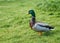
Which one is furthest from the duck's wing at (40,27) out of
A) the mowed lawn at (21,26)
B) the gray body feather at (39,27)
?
the mowed lawn at (21,26)

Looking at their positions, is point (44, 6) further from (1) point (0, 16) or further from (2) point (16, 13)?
(1) point (0, 16)

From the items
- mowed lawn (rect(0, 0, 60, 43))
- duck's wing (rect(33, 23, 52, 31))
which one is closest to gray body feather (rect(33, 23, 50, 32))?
duck's wing (rect(33, 23, 52, 31))

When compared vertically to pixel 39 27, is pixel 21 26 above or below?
below

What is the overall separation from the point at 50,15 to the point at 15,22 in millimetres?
1552

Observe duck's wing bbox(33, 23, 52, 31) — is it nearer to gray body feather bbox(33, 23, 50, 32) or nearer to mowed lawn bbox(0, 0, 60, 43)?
gray body feather bbox(33, 23, 50, 32)

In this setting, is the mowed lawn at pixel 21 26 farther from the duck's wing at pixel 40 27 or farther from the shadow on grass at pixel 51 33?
the duck's wing at pixel 40 27

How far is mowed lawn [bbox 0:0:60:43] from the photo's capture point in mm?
6062

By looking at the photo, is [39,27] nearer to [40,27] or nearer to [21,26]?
[40,27]

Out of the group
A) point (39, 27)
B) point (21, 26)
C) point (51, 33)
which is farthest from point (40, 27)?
point (21, 26)

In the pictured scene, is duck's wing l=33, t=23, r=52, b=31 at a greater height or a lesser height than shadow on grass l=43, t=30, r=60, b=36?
greater

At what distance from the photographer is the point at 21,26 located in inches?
283

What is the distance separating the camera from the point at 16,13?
358 inches

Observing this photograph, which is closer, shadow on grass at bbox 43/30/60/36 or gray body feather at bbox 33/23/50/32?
gray body feather at bbox 33/23/50/32

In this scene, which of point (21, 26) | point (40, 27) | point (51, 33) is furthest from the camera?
point (21, 26)
